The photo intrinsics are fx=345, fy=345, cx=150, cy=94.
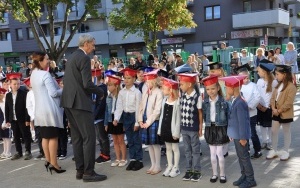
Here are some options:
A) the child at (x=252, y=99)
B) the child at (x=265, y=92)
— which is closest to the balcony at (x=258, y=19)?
the child at (x=265, y=92)

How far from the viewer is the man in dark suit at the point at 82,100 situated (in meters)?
5.56

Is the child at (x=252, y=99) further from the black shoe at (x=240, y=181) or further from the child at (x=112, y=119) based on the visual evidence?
the child at (x=112, y=119)

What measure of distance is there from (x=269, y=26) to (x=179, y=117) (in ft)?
97.6

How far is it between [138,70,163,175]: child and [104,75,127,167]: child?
64 centimetres

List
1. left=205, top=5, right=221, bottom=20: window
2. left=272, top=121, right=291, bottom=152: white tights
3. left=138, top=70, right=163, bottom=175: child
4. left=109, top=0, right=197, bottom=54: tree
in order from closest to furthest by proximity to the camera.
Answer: left=138, top=70, right=163, bottom=175: child
left=272, top=121, right=291, bottom=152: white tights
left=109, top=0, right=197, bottom=54: tree
left=205, top=5, right=221, bottom=20: window

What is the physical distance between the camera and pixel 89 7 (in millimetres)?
16625

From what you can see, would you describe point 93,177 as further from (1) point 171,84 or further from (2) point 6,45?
(2) point 6,45

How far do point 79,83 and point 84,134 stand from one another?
87cm

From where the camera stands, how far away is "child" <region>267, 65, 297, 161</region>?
5.94 meters

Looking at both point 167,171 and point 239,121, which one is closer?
point 239,121

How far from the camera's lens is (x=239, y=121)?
4.96m

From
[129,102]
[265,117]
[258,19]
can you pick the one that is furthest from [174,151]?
[258,19]

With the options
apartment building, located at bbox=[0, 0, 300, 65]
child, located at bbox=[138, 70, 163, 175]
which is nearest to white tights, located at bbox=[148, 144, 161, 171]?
child, located at bbox=[138, 70, 163, 175]

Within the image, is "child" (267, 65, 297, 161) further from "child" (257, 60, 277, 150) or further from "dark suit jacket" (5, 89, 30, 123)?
"dark suit jacket" (5, 89, 30, 123)
